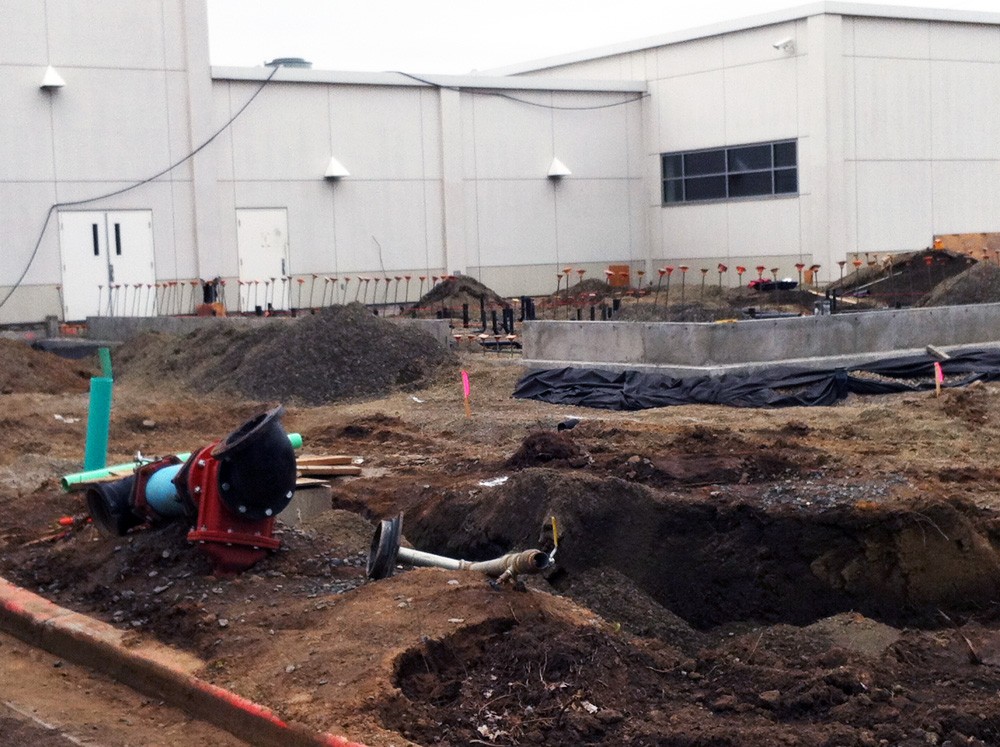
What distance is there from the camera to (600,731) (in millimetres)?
5734

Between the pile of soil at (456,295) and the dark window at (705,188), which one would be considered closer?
the pile of soil at (456,295)

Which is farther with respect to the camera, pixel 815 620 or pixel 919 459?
pixel 919 459

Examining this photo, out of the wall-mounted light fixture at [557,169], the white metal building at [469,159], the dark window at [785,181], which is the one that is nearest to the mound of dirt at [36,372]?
the white metal building at [469,159]

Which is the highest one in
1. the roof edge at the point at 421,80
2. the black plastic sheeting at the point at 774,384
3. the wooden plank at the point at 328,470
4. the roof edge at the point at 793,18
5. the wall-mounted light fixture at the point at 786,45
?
the roof edge at the point at 793,18

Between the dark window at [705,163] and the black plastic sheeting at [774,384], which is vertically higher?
the dark window at [705,163]

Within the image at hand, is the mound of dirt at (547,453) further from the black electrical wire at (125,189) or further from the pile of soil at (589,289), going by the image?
the pile of soil at (589,289)

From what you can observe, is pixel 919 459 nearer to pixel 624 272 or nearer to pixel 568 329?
pixel 568 329

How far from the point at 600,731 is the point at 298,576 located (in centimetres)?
317

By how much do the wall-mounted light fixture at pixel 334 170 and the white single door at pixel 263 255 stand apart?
57.1 inches

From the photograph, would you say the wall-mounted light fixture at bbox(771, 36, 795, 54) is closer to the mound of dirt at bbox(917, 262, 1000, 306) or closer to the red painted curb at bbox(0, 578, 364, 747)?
the mound of dirt at bbox(917, 262, 1000, 306)

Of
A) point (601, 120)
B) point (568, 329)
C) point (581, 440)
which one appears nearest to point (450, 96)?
point (601, 120)

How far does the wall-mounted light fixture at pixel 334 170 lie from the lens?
33.1 m

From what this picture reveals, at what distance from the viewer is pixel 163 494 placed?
8.70 metres

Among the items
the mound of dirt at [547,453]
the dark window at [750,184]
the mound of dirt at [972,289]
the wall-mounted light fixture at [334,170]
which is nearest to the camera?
the mound of dirt at [547,453]
